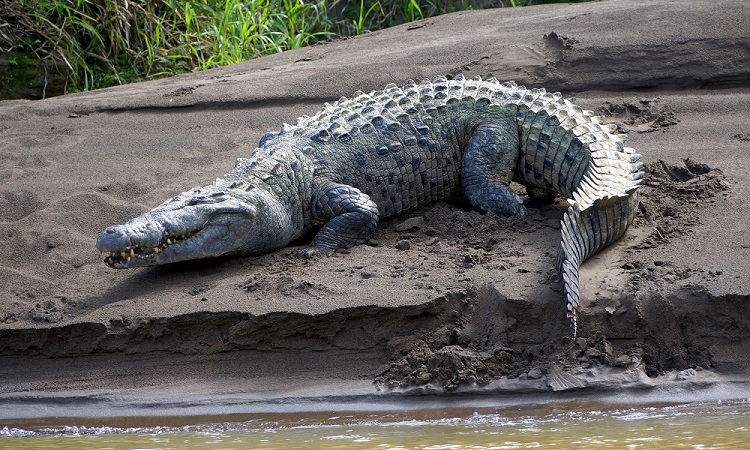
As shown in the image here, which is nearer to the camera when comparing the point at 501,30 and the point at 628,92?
the point at 628,92

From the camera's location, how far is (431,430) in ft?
13.3

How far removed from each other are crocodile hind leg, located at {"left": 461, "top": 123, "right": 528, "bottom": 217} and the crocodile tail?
1.63ft

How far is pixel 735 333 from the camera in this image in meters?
4.47

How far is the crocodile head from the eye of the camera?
200 inches

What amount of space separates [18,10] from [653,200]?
6.33 metres

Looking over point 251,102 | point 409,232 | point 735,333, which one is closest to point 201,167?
point 251,102

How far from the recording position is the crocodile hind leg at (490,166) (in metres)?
5.76

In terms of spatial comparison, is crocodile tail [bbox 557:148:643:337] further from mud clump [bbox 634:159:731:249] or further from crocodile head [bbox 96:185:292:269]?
crocodile head [bbox 96:185:292:269]

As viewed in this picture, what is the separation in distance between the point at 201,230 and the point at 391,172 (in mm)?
1192

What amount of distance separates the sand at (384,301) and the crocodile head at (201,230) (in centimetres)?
12

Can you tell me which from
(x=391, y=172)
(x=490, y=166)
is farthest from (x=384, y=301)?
(x=490, y=166)

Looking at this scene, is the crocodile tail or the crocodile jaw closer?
the crocodile tail

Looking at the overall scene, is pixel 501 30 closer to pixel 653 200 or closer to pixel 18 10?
pixel 653 200

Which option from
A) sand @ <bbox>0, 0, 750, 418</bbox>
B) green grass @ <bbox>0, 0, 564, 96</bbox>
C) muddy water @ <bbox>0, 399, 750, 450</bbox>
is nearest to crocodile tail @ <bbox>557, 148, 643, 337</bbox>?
sand @ <bbox>0, 0, 750, 418</bbox>
